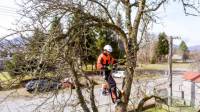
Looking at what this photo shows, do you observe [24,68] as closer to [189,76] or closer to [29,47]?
[29,47]

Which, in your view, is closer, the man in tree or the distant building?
the man in tree

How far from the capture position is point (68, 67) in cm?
687

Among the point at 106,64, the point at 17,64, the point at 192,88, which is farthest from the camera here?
the point at 192,88

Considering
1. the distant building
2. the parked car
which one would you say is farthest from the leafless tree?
the distant building

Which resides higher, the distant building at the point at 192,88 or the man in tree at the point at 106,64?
the man in tree at the point at 106,64

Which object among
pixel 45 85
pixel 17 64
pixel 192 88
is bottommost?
pixel 192 88

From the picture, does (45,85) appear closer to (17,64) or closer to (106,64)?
(17,64)

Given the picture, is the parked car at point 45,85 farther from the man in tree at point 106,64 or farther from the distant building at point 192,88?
the distant building at point 192,88

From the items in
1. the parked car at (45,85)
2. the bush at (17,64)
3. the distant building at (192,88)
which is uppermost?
the bush at (17,64)

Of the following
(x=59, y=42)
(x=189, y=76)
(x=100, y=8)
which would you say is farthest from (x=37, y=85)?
(x=189, y=76)

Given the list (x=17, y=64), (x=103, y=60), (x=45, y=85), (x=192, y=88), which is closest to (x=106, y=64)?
(x=103, y=60)

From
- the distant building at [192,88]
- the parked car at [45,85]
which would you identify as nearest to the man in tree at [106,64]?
the parked car at [45,85]

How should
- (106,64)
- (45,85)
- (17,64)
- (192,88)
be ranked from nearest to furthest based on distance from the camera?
(17,64) < (45,85) < (106,64) < (192,88)

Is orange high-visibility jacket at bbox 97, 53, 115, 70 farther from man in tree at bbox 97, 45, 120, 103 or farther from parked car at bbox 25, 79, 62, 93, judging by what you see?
parked car at bbox 25, 79, 62, 93
